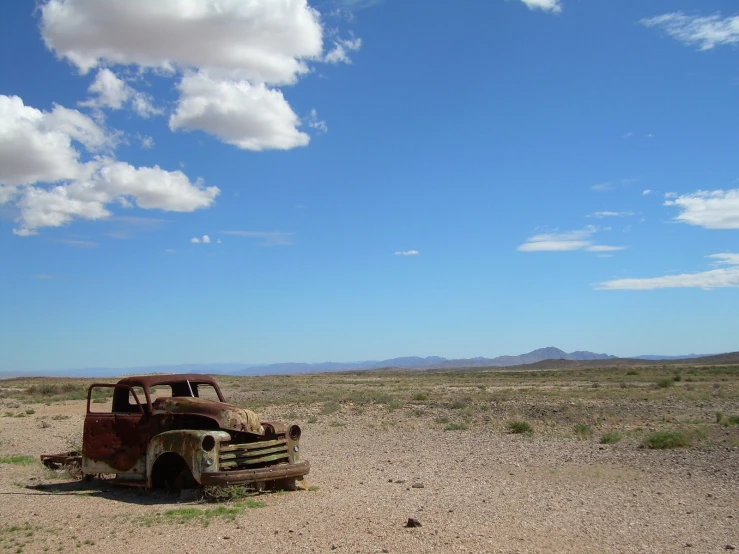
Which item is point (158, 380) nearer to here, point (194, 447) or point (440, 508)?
point (194, 447)

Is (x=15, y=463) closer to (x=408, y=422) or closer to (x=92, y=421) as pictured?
(x=92, y=421)

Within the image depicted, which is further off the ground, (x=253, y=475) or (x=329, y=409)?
(x=253, y=475)

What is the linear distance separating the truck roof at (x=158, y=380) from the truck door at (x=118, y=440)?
0.12 m

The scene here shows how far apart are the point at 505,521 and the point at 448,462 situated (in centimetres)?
606

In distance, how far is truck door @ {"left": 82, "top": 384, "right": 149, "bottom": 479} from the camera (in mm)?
10969

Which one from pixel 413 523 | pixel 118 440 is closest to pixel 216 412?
pixel 118 440

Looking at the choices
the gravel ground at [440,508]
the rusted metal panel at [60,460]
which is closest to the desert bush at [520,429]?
the gravel ground at [440,508]

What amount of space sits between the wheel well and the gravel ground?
30 centimetres

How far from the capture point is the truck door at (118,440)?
1097cm

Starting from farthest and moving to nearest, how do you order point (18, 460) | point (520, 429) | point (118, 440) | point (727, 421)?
point (727, 421)
point (520, 429)
point (18, 460)
point (118, 440)

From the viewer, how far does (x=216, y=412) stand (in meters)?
10.7

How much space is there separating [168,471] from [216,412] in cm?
126

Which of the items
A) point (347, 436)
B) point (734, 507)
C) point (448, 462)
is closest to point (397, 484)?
point (448, 462)

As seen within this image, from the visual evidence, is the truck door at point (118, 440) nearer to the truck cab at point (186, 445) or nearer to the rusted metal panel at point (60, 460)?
the truck cab at point (186, 445)
